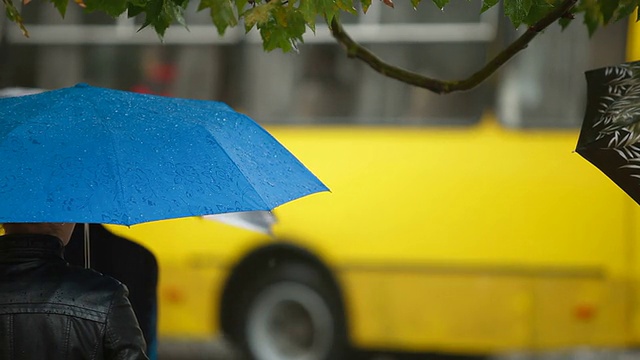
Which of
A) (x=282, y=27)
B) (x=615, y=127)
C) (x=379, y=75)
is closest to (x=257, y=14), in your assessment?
(x=282, y=27)

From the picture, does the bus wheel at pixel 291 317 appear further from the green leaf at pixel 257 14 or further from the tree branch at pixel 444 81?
the green leaf at pixel 257 14

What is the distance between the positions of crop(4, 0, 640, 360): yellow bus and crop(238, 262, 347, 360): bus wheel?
10 millimetres

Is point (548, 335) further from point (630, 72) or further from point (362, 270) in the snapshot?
point (630, 72)

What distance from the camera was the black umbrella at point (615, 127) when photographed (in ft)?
9.81

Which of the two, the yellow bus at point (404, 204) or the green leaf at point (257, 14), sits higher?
the green leaf at point (257, 14)

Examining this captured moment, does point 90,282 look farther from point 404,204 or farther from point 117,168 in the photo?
point 404,204

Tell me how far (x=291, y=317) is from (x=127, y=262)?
451 cm

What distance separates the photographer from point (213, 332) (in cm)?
777

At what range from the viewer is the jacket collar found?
9.10 feet

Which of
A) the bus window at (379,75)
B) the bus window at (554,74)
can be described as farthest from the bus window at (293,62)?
the bus window at (554,74)

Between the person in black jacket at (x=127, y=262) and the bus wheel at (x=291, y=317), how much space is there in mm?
4229

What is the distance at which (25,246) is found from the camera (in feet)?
9.11

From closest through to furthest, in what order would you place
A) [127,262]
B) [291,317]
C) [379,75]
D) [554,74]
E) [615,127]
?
1. [615,127]
2. [127,262]
3. [554,74]
4. [379,75]
5. [291,317]

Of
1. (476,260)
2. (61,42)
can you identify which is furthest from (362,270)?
(61,42)
